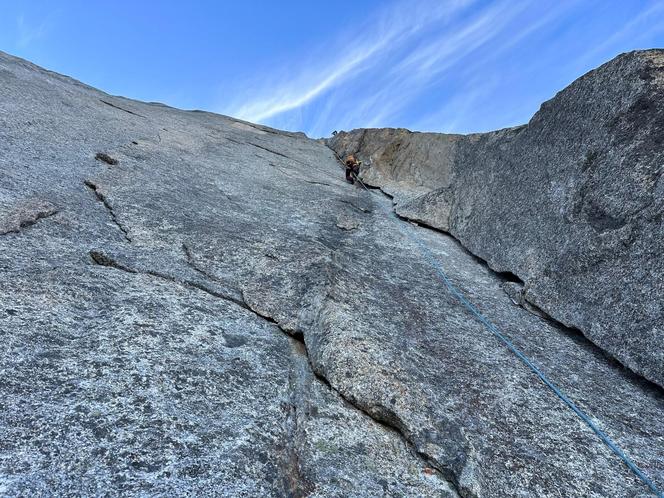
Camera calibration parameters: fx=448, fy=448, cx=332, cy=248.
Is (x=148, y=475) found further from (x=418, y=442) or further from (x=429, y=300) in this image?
(x=429, y=300)

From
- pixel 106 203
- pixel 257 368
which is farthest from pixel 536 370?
pixel 106 203


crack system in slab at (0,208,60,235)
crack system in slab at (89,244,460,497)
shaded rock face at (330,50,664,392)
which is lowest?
crack system in slab at (89,244,460,497)

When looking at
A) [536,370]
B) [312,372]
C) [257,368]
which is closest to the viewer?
[257,368]

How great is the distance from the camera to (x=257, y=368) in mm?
4355

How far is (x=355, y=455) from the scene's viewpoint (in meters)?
3.69

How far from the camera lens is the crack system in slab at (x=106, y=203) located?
Answer: 21.0 feet

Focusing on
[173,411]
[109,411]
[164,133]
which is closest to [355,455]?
[173,411]

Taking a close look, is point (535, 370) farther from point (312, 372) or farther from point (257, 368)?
point (257, 368)

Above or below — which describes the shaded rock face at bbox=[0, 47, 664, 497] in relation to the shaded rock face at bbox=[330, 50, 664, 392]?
below

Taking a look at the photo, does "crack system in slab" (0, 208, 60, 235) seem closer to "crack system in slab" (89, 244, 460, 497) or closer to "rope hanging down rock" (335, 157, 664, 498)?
"crack system in slab" (89, 244, 460, 497)

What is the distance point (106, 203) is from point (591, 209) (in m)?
7.37

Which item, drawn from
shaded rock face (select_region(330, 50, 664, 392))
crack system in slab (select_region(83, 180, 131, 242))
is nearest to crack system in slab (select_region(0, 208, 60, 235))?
crack system in slab (select_region(83, 180, 131, 242))

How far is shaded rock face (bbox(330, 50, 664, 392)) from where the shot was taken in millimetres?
5371

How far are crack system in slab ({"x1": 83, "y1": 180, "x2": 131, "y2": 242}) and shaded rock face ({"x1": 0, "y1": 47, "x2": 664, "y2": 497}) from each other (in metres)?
0.03
